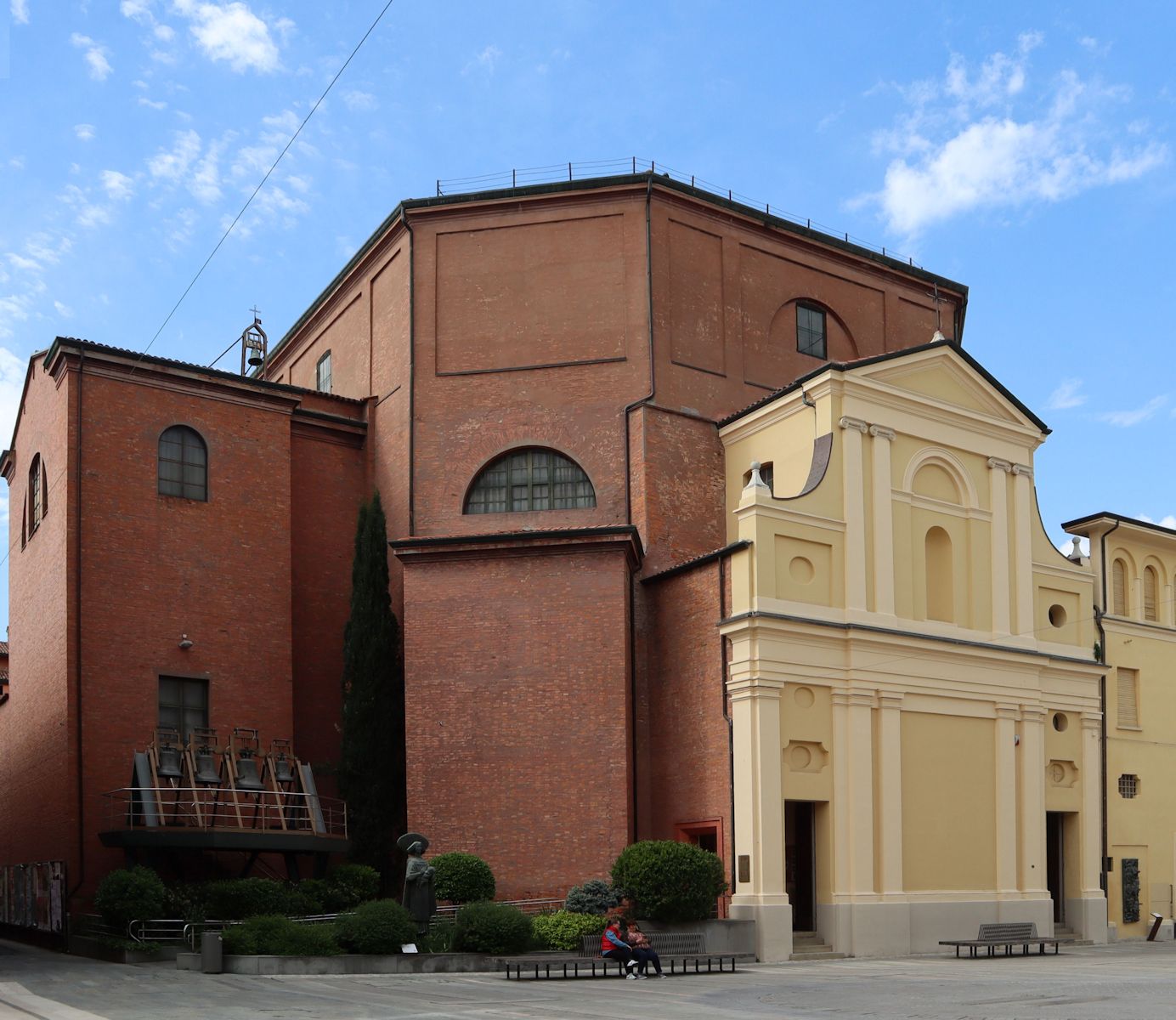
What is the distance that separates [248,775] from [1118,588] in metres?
21.6

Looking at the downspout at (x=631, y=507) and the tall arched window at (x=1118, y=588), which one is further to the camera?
the tall arched window at (x=1118, y=588)

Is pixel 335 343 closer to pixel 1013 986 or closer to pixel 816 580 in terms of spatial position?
pixel 816 580

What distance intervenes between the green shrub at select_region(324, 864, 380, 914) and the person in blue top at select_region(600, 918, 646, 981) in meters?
6.68

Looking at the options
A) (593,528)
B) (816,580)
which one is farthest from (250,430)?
(816,580)

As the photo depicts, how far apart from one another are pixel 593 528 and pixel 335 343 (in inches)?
481

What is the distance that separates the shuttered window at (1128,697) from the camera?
3572 cm

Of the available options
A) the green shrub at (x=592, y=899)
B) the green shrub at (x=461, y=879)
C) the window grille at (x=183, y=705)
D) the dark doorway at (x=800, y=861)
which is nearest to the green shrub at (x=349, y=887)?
the green shrub at (x=461, y=879)

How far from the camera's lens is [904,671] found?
97.4 feet

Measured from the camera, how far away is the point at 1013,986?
67.2 ft

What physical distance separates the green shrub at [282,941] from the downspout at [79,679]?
5.75m

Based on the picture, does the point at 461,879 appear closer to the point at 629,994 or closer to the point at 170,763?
the point at 170,763

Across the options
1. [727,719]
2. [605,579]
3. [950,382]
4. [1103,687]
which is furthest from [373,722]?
[1103,687]

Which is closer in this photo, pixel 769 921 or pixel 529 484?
pixel 769 921

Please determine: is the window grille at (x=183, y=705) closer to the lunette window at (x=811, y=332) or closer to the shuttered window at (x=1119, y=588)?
the lunette window at (x=811, y=332)
